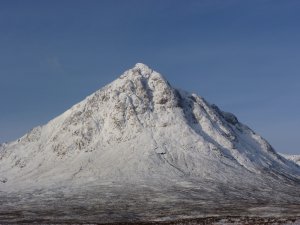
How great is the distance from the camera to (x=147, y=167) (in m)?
167

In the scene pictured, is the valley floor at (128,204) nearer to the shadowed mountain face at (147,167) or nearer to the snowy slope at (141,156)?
the shadowed mountain face at (147,167)

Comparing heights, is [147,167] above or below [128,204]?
above

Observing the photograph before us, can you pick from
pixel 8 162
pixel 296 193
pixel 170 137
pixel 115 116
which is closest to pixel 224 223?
pixel 296 193

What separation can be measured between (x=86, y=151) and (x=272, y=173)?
6754 centimetres

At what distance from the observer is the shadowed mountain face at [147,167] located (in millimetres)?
140500

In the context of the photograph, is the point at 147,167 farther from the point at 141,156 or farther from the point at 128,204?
the point at 128,204

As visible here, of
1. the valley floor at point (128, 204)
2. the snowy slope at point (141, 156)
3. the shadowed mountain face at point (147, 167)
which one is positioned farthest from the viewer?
the snowy slope at point (141, 156)

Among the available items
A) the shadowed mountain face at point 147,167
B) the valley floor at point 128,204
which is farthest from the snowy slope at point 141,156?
the valley floor at point 128,204

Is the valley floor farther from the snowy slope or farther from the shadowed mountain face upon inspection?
the snowy slope

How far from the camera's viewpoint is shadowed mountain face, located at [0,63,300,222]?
140500 mm

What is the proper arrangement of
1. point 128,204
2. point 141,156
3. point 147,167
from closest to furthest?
point 128,204 → point 147,167 → point 141,156

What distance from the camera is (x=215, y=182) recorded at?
15825cm

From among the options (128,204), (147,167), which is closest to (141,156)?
(147,167)

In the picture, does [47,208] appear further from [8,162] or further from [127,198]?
[8,162]
